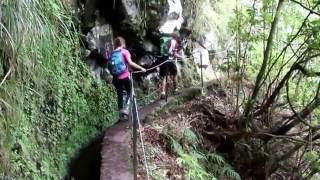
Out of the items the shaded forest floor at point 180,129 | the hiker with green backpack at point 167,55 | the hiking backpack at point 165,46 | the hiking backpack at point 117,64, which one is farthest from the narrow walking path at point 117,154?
the hiking backpack at point 165,46

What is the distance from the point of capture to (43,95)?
256 inches

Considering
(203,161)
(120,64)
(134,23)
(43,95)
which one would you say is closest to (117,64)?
(120,64)

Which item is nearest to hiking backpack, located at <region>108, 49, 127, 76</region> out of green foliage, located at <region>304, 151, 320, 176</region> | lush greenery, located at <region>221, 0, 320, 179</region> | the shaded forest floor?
the shaded forest floor

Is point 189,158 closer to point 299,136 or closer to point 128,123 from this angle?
point 128,123

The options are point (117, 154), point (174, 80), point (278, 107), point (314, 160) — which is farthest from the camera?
point (174, 80)

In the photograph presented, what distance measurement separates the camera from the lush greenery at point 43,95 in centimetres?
436

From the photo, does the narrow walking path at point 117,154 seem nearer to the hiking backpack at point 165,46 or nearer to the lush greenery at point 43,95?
the lush greenery at point 43,95

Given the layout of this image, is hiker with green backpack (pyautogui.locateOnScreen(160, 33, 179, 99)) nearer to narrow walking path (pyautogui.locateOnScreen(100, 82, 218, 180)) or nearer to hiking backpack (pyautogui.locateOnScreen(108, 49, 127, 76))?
narrow walking path (pyautogui.locateOnScreen(100, 82, 218, 180))

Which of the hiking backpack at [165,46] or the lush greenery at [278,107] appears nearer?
the lush greenery at [278,107]

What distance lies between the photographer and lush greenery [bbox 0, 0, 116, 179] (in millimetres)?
4355

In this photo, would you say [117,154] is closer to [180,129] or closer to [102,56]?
[180,129]

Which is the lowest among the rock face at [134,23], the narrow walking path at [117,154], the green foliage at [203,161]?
the green foliage at [203,161]

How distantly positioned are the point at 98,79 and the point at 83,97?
1326 millimetres

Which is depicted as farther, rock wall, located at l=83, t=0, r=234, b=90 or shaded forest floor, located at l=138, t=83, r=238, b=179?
rock wall, located at l=83, t=0, r=234, b=90
